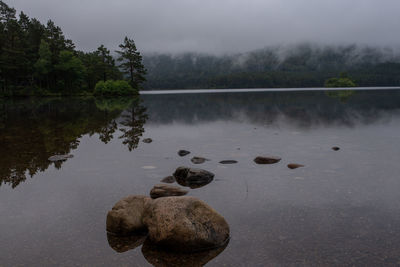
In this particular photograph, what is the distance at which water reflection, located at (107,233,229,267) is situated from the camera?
20.0 ft

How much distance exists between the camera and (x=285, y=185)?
1023 cm

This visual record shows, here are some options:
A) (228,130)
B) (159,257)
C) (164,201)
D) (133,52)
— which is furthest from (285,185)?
(133,52)

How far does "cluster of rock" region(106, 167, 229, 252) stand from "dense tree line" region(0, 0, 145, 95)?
83.7 metres

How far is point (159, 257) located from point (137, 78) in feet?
333

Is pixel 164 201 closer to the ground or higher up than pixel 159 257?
higher up

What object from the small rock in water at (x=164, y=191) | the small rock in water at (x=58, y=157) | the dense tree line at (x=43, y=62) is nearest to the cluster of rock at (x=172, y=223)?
the small rock in water at (x=164, y=191)

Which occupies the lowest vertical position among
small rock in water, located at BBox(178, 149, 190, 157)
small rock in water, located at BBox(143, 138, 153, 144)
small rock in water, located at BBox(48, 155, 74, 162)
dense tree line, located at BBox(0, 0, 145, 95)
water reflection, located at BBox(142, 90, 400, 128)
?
water reflection, located at BBox(142, 90, 400, 128)

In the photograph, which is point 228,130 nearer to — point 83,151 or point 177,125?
point 177,125

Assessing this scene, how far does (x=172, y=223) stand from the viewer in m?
6.64

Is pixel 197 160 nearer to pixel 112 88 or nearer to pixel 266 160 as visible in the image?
pixel 266 160

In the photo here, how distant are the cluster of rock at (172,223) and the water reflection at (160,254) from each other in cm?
8

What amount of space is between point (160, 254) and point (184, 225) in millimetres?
742

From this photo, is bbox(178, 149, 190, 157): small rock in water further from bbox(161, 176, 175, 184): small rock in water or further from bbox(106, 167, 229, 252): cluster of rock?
bbox(106, 167, 229, 252): cluster of rock

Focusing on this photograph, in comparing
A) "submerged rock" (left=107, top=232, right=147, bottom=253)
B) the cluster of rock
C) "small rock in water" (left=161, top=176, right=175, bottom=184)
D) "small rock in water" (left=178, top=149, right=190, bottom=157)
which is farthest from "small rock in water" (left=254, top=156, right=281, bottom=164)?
"submerged rock" (left=107, top=232, right=147, bottom=253)
